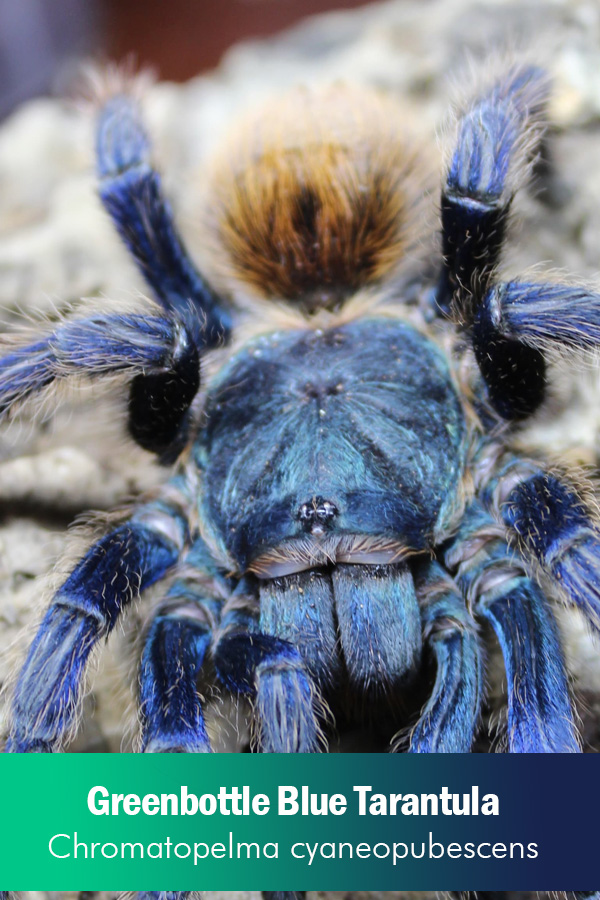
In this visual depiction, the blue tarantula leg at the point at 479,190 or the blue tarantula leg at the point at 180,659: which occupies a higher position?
the blue tarantula leg at the point at 479,190

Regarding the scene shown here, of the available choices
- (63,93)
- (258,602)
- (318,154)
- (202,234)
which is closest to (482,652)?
(258,602)

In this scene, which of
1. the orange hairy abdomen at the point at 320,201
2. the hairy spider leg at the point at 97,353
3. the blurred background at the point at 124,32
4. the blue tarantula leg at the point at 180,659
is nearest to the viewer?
the blue tarantula leg at the point at 180,659

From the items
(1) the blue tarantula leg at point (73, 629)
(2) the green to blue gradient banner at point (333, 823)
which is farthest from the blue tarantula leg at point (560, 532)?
(1) the blue tarantula leg at point (73, 629)

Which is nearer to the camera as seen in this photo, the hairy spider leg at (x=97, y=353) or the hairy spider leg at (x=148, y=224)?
the hairy spider leg at (x=97, y=353)

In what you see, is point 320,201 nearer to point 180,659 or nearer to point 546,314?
point 546,314

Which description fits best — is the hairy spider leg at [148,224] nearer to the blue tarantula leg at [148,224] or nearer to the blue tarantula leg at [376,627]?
the blue tarantula leg at [148,224]

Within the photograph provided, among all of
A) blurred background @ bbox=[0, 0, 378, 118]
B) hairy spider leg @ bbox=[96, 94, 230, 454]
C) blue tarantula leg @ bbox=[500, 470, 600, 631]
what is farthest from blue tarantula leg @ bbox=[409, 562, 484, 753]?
blurred background @ bbox=[0, 0, 378, 118]
